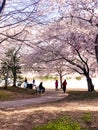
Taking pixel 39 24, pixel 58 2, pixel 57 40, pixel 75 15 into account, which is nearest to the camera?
pixel 39 24

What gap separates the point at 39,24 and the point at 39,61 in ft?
82.0

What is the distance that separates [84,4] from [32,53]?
16.6 metres

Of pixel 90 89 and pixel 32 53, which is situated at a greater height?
pixel 32 53

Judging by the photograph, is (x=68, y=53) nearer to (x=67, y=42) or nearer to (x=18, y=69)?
(x=67, y=42)

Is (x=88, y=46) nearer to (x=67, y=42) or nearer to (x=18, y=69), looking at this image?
(x=67, y=42)

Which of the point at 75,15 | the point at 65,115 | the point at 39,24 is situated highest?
the point at 75,15

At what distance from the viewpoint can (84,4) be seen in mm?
23562

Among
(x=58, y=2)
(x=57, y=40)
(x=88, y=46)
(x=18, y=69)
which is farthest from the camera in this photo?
(x=18, y=69)

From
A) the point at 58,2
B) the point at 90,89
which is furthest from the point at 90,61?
the point at 58,2

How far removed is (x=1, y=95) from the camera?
28.8 meters

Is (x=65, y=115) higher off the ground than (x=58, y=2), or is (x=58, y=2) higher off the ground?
(x=58, y=2)

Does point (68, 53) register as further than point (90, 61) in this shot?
No

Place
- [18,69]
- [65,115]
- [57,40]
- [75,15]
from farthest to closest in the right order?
[18,69] → [57,40] → [75,15] → [65,115]

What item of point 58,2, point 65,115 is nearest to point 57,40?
point 58,2
